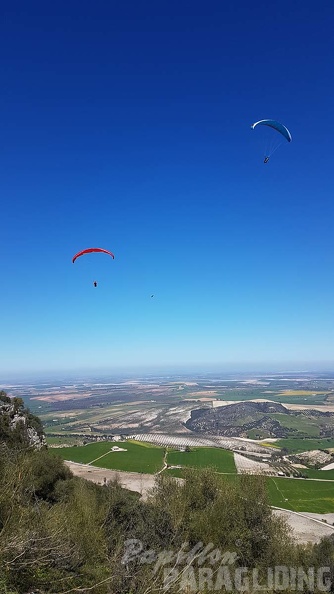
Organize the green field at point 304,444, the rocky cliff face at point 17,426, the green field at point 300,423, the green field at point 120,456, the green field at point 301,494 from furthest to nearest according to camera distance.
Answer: the green field at point 300,423 → the green field at point 304,444 → the green field at point 120,456 → the green field at point 301,494 → the rocky cliff face at point 17,426

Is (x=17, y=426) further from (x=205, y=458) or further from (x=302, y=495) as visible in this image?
(x=205, y=458)

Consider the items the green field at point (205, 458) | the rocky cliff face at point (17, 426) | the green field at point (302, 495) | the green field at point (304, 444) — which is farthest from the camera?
the green field at point (304, 444)

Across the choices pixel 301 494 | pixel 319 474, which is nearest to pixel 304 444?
pixel 319 474

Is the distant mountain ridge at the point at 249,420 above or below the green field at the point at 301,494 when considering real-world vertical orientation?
below

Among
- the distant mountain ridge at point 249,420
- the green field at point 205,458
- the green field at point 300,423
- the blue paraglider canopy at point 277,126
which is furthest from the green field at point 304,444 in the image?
the blue paraglider canopy at point 277,126

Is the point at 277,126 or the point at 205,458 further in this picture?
the point at 205,458

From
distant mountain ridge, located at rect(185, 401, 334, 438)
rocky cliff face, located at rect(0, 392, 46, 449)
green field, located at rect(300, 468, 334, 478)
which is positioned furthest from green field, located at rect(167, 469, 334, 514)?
distant mountain ridge, located at rect(185, 401, 334, 438)

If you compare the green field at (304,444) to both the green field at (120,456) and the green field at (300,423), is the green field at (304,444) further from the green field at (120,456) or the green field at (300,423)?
the green field at (120,456)
